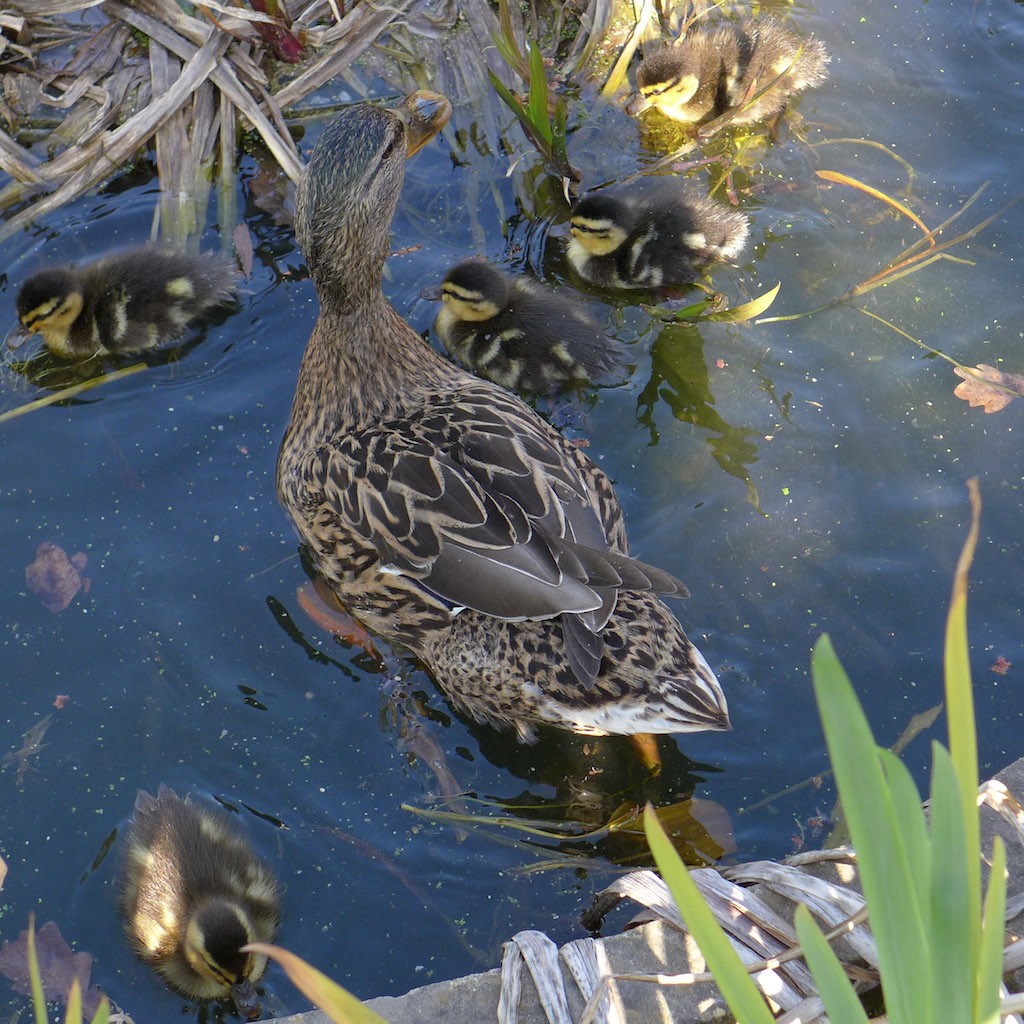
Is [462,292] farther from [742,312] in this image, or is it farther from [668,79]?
[668,79]

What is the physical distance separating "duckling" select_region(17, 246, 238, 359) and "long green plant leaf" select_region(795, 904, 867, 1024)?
2529 mm

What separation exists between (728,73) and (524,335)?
1.22 m

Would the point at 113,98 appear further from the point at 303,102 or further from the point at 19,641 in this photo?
the point at 19,641

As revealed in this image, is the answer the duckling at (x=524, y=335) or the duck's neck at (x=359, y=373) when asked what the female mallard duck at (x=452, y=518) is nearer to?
the duck's neck at (x=359, y=373)

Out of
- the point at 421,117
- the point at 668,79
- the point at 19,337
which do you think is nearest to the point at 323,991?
the point at 19,337

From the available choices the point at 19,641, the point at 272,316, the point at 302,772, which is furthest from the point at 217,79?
the point at 302,772

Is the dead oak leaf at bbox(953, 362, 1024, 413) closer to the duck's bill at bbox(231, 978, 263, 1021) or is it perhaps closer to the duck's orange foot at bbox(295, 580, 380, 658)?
the duck's orange foot at bbox(295, 580, 380, 658)

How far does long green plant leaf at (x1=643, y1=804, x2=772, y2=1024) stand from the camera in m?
1.00

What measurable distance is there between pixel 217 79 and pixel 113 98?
1.09 feet

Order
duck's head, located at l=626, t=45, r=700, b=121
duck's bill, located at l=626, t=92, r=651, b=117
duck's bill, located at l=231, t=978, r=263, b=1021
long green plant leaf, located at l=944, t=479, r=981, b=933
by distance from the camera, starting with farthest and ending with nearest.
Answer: duck's bill, located at l=626, t=92, r=651, b=117 → duck's head, located at l=626, t=45, r=700, b=121 → duck's bill, located at l=231, t=978, r=263, b=1021 → long green plant leaf, located at l=944, t=479, r=981, b=933

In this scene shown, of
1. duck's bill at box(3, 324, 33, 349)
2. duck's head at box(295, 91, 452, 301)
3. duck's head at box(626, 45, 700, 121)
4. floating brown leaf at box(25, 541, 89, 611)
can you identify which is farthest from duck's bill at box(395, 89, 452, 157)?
floating brown leaf at box(25, 541, 89, 611)

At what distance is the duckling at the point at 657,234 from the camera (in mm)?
3129

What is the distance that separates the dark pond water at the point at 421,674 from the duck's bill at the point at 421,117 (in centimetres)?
33

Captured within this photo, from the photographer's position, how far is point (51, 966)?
85.8 inches
